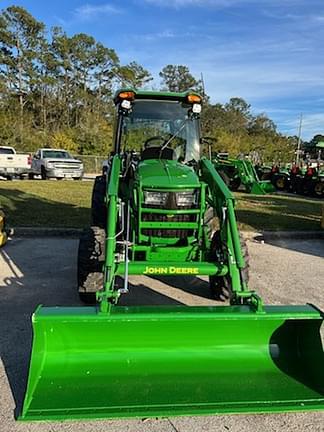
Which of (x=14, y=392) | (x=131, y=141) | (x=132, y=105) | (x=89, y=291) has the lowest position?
(x=14, y=392)

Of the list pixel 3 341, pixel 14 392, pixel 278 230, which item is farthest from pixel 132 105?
pixel 278 230

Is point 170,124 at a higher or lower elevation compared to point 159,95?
lower

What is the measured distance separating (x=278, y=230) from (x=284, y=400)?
23.0ft

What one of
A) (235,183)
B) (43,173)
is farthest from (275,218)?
(43,173)

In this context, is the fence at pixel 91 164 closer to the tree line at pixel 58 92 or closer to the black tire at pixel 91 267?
the tree line at pixel 58 92

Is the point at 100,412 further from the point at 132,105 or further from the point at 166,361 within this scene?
the point at 132,105

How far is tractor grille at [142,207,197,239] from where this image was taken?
4.93m

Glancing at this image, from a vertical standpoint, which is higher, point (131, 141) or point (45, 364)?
point (131, 141)

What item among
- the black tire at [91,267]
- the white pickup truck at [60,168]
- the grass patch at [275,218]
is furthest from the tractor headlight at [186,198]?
the white pickup truck at [60,168]

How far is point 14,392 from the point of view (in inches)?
132

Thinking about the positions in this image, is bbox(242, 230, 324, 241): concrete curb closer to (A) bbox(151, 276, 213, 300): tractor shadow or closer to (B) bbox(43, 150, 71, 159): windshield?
(A) bbox(151, 276, 213, 300): tractor shadow

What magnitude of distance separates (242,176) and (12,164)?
449 inches

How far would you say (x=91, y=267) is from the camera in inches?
195

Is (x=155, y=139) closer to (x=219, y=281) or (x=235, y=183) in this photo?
(x=219, y=281)
